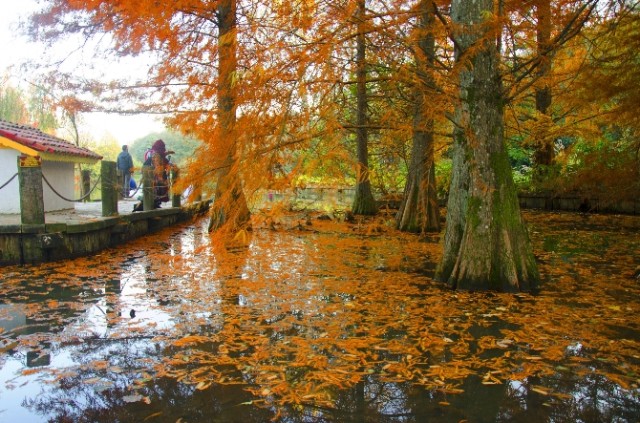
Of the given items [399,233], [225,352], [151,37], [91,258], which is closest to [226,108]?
[151,37]

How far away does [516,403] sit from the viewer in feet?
12.7

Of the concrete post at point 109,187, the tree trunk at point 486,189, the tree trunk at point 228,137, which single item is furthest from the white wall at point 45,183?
the tree trunk at point 486,189

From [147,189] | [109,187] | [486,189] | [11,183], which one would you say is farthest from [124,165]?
[486,189]

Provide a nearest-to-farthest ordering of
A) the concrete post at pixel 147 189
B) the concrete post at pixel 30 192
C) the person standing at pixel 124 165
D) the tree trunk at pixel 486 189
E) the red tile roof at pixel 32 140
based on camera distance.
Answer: the tree trunk at pixel 486 189
the concrete post at pixel 30 192
the red tile roof at pixel 32 140
the concrete post at pixel 147 189
the person standing at pixel 124 165

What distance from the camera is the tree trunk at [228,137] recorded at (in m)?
6.75

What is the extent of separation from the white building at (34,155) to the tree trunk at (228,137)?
4066 mm

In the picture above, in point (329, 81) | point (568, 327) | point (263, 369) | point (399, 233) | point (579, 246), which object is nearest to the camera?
point (263, 369)

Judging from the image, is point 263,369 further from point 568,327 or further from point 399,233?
point 399,233

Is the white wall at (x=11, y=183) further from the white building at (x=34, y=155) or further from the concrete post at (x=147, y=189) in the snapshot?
the concrete post at (x=147, y=189)

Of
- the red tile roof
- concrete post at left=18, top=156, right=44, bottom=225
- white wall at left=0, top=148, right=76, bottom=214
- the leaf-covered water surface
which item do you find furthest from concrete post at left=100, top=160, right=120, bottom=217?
the leaf-covered water surface

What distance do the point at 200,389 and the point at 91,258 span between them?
720cm

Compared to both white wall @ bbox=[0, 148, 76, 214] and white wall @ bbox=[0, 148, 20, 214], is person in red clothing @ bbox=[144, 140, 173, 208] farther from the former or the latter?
white wall @ bbox=[0, 148, 20, 214]

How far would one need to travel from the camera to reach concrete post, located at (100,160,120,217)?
11.6m

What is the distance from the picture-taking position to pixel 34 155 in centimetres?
1039
